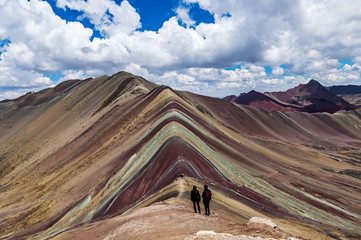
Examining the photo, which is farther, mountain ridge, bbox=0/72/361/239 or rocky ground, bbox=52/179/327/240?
mountain ridge, bbox=0/72/361/239

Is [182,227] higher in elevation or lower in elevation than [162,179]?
lower

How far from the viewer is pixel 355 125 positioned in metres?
115

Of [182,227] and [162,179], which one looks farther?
[162,179]

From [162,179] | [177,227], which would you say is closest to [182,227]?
[177,227]

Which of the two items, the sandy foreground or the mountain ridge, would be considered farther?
the mountain ridge

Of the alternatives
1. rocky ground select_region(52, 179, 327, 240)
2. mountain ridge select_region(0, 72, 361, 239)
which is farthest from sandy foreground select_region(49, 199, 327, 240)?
mountain ridge select_region(0, 72, 361, 239)

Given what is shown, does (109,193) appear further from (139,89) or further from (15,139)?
(15,139)

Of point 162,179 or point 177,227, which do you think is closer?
point 177,227

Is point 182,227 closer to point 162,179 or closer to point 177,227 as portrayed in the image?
point 177,227

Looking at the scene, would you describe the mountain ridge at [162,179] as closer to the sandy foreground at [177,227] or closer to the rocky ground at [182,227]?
the rocky ground at [182,227]

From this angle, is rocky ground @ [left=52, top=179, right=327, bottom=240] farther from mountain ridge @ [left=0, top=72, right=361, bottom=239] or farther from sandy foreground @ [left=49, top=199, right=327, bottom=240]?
→ mountain ridge @ [left=0, top=72, right=361, bottom=239]

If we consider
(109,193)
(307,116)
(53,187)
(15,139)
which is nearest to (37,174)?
(53,187)

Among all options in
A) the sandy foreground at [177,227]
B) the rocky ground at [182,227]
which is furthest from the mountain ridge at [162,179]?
the sandy foreground at [177,227]

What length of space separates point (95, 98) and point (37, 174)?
47.6m
